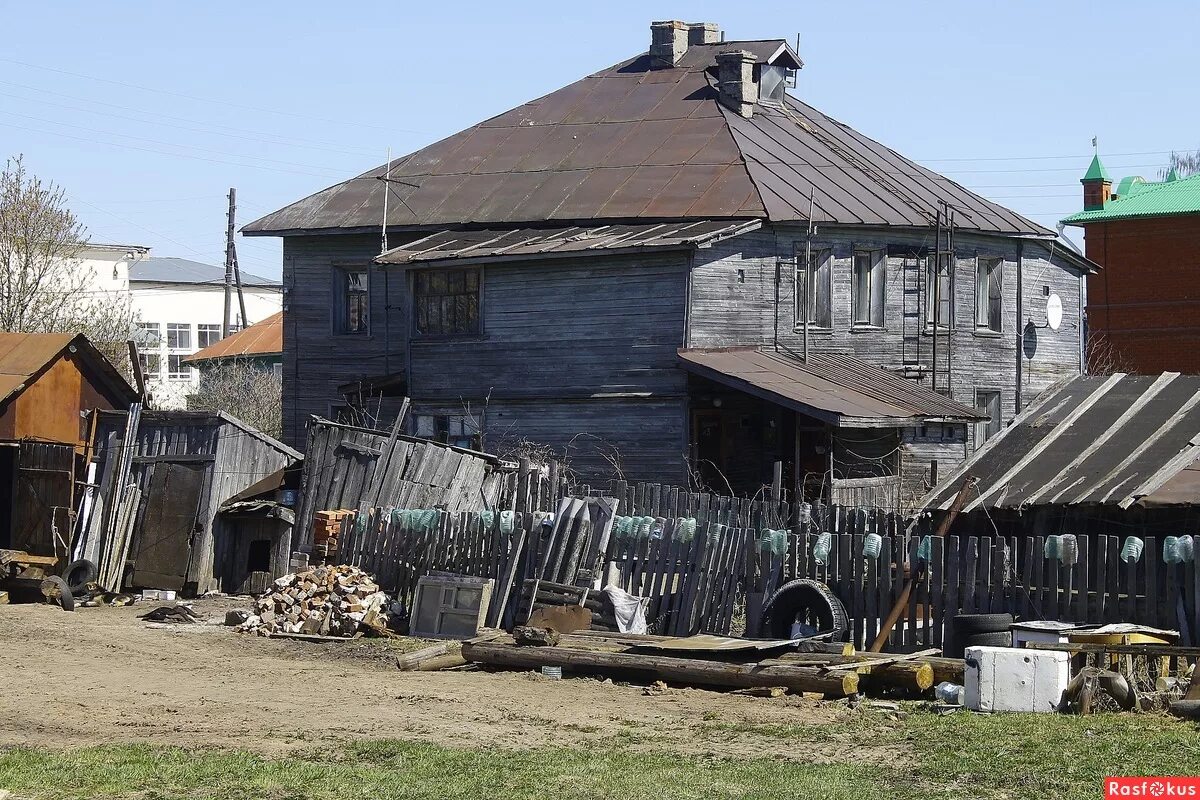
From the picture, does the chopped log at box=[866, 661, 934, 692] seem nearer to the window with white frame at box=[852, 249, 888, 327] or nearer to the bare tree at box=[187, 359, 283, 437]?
the window with white frame at box=[852, 249, 888, 327]

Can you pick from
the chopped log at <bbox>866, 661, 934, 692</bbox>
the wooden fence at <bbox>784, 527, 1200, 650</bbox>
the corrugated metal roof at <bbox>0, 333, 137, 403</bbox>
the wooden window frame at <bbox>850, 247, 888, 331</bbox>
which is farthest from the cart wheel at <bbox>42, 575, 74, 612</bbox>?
the wooden window frame at <bbox>850, 247, 888, 331</bbox>

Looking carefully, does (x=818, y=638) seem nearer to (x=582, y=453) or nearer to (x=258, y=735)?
(x=258, y=735)

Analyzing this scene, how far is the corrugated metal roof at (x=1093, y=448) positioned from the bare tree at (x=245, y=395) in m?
29.1

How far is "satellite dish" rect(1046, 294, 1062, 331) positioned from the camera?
111 ft

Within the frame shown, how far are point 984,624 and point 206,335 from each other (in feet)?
209

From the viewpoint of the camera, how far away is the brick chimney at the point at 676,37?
117ft

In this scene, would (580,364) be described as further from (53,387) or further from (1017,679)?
(1017,679)

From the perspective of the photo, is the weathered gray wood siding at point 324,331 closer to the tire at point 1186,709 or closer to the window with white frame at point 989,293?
the window with white frame at point 989,293

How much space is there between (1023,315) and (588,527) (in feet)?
58.1

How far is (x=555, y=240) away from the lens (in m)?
29.2

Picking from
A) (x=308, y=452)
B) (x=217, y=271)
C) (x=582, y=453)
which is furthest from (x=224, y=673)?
(x=217, y=271)

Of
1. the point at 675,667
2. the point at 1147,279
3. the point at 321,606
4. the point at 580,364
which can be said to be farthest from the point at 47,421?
the point at 1147,279

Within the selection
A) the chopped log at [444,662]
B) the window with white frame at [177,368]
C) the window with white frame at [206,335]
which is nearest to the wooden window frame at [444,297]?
the chopped log at [444,662]

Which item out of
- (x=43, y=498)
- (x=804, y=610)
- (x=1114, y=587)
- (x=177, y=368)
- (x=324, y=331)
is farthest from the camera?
(x=177, y=368)
